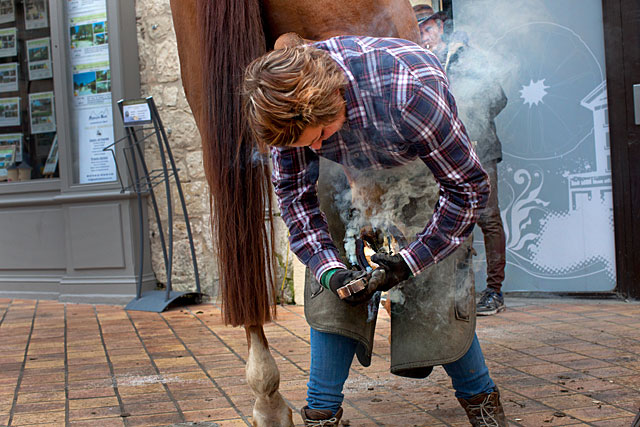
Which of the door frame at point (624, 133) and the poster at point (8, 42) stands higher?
the poster at point (8, 42)

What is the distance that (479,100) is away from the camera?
121 inches

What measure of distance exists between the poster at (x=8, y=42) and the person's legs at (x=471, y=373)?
5244 millimetres

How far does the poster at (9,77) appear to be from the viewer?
19.4 ft

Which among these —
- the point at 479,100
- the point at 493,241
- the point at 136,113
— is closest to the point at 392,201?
the point at 479,100

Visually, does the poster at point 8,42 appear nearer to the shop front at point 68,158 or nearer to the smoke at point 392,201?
the shop front at point 68,158

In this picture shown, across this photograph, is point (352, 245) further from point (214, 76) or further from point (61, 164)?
point (61, 164)

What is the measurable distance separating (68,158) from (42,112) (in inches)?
30.6

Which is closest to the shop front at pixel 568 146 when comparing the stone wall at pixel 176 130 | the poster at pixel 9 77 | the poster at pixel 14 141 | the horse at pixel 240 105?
the stone wall at pixel 176 130

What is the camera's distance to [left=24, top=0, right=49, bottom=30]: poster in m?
5.68

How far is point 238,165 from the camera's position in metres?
2.04

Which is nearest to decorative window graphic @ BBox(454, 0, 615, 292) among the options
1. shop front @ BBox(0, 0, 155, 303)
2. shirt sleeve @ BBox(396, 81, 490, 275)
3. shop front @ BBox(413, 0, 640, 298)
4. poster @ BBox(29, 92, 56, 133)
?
shop front @ BBox(413, 0, 640, 298)

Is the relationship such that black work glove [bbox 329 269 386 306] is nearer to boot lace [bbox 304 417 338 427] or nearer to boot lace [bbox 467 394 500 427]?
boot lace [bbox 304 417 338 427]

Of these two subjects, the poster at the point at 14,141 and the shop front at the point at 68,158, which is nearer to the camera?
the shop front at the point at 68,158

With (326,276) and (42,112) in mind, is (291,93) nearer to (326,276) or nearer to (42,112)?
(326,276)
